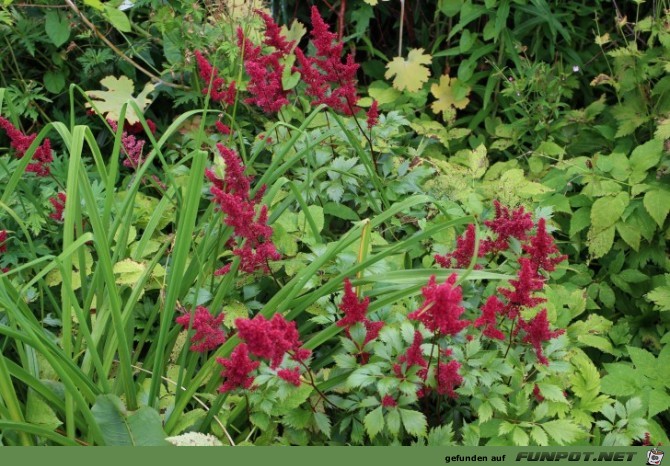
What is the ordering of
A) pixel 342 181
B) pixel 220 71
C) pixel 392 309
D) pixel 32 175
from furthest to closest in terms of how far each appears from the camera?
1. pixel 220 71
2. pixel 32 175
3. pixel 342 181
4. pixel 392 309

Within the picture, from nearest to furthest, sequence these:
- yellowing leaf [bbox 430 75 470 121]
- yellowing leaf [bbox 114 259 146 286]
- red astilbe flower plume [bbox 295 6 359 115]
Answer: yellowing leaf [bbox 114 259 146 286] → red astilbe flower plume [bbox 295 6 359 115] → yellowing leaf [bbox 430 75 470 121]

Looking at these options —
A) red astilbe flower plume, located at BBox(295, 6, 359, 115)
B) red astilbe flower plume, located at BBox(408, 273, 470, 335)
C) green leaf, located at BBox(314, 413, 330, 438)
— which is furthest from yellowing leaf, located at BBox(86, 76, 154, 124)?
red astilbe flower plume, located at BBox(408, 273, 470, 335)

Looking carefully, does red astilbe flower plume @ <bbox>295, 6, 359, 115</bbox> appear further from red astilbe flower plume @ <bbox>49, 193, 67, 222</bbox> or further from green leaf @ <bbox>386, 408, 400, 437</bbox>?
green leaf @ <bbox>386, 408, 400, 437</bbox>

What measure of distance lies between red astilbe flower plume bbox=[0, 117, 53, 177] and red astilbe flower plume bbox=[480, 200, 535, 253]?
4.11 feet

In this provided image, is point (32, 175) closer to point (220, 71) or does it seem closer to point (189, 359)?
point (220, 71)

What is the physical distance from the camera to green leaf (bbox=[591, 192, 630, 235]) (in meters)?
2.52

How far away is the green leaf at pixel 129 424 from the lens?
1761 mm

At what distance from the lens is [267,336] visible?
1.44 meters

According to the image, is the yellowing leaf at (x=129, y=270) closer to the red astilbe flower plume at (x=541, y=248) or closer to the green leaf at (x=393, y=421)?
the green leaf at (x=393, y=421)

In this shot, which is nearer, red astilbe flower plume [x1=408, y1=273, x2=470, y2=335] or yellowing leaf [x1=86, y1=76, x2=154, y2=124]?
red astilbe flower plume [x1=408, y1=273, x2=470, y2=335]

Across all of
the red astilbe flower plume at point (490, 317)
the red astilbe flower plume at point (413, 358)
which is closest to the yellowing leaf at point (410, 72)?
the red astilbe flower plume at point (490, 317)

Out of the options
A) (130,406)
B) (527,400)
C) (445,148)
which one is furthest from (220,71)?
(527,400)

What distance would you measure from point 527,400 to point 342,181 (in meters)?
0.97

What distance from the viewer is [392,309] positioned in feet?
6.89
